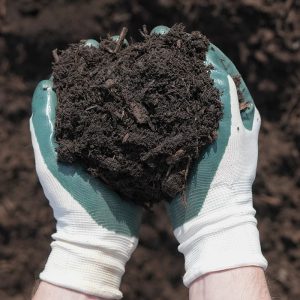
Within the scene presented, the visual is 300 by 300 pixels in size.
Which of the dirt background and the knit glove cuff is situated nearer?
the knit glove cuff

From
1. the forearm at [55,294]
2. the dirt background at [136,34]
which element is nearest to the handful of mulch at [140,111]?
the forearm at [55,294]

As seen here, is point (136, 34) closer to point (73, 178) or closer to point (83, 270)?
point (73, 178)

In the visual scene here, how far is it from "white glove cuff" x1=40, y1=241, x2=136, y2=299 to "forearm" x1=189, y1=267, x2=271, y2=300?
0.87ft

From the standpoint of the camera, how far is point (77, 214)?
4.78 ft

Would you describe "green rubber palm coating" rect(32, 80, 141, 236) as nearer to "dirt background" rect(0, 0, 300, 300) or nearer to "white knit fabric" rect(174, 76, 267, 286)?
"white knit fabric" rect(174, 76, 267, 286)

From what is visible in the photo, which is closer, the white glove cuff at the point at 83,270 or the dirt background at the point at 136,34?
the white glove cuff at the point at 83,270

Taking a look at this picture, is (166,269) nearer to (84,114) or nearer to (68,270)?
(68,270)

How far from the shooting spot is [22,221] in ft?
7.29

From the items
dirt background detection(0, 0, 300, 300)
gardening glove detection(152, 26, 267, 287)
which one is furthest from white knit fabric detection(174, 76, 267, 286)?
dirt background detection(0, 0, 300, 300)

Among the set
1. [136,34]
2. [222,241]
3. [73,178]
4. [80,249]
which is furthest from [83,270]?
[136,34]

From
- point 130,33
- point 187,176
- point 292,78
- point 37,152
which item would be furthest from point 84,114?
point 292,78

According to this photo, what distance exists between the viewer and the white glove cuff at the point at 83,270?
1395mm

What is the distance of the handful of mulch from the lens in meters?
1.34

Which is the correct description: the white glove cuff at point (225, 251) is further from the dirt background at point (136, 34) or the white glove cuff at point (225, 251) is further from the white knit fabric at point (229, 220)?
the dirt background at point (136, 34)
